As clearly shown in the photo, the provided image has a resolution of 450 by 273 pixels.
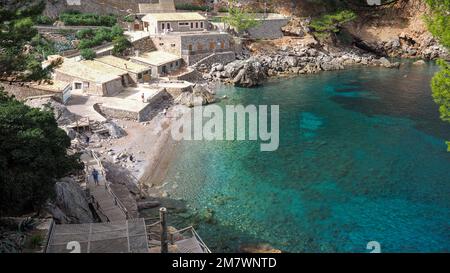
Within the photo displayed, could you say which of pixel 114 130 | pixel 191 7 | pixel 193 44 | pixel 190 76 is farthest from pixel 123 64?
pixel 191 7

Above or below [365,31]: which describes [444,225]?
below

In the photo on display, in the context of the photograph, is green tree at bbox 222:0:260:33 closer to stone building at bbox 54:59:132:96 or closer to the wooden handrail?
stone building at bbox 54:59:132:96

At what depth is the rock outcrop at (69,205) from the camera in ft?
61.6

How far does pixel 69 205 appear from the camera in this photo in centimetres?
2016

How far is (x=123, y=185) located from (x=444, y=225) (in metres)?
18.7

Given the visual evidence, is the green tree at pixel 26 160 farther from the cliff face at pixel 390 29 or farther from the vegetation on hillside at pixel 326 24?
the cliff face at pixel 390 29

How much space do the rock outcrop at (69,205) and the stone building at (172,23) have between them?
40.1 m

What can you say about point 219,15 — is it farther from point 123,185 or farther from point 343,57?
point 123,185

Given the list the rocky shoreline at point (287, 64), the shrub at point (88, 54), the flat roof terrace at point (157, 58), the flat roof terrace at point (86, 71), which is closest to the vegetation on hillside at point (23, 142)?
the flat roof terrace at point (86, 71)

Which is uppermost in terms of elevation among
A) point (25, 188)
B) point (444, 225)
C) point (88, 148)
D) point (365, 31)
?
point (365, 31)

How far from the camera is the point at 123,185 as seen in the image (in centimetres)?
2638

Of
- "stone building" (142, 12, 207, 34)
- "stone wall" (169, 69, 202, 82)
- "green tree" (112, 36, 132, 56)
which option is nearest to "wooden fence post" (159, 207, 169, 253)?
"stone wall" (169, 69, 202, 82)

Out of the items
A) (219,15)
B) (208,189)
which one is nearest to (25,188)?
(208,189)

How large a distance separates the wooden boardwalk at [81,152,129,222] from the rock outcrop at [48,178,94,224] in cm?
68
